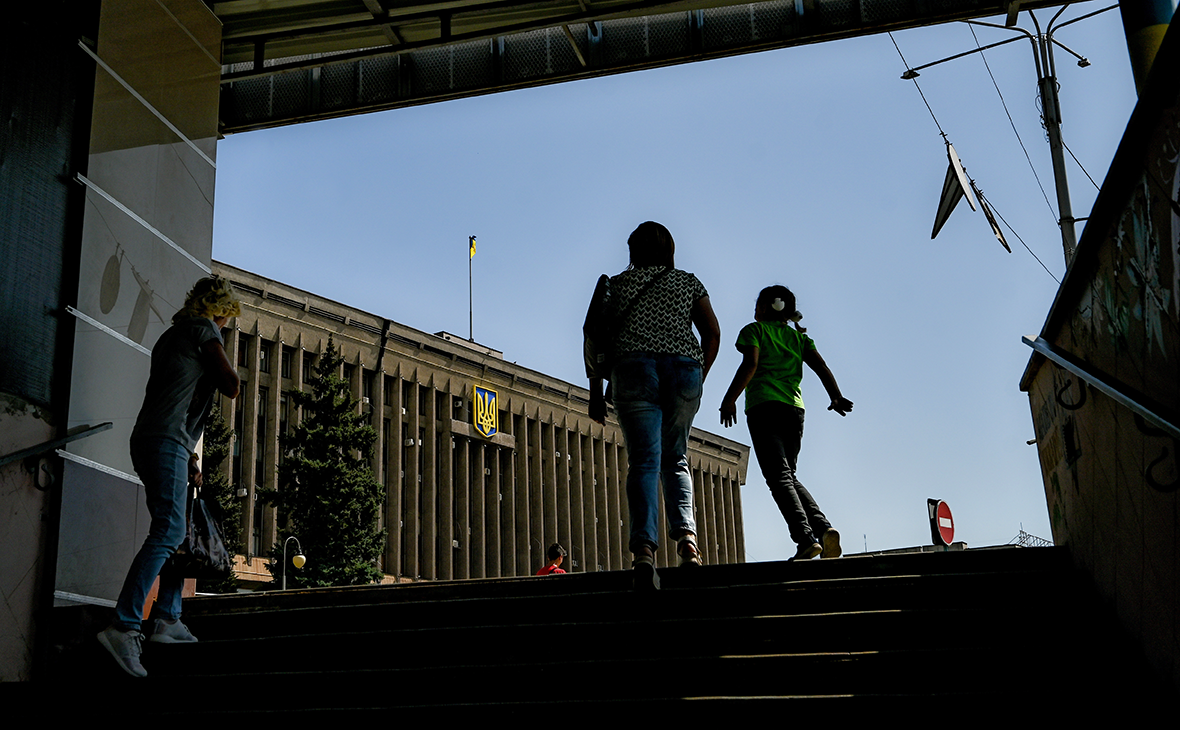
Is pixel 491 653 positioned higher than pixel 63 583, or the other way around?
pixel 63 583

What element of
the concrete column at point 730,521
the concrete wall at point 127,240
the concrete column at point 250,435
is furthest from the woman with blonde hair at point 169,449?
the concrete column at point 730,521

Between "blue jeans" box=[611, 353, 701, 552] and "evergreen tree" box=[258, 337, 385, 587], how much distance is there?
3344 centimetres

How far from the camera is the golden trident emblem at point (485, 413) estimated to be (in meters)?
67.5

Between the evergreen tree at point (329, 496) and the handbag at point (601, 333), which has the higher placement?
the evergreen tree at point (329, 496)

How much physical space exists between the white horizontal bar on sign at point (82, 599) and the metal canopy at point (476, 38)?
15.8 ft

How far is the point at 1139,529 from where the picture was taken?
4.32 meters

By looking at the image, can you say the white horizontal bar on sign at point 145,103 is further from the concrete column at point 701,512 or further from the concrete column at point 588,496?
the concrete column at point 701,512

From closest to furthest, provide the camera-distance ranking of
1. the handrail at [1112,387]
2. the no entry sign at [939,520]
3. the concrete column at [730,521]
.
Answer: the handrail at [1112,387] → the no entry sign at [939,520] → the concrete column at [730,521]

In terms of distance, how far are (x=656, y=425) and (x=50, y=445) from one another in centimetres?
309

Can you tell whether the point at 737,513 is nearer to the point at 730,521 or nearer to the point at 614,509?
the point at 730,521

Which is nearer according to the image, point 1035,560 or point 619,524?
point 1035,560

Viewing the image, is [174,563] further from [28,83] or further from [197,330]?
[28,83]

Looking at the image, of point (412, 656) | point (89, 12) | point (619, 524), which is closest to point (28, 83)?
point (89, 12)

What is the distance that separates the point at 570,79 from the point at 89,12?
14.7 ft
